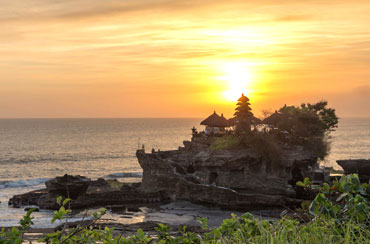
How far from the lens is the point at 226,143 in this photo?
60.5m

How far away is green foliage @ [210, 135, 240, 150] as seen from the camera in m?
59.6

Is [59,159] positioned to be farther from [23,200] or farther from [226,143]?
[226,143]

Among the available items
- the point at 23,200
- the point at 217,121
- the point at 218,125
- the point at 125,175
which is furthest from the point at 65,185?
the point at 125,175

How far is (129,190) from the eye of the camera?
60.0 metres

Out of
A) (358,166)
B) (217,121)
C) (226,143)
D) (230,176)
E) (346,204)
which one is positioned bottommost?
(230,176)

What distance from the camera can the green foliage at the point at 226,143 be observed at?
5956 cm

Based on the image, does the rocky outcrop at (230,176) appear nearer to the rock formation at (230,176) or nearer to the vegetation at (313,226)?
the rock formation at (230,176)

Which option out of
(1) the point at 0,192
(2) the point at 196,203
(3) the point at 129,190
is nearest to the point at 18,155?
(1) the point at 0,192

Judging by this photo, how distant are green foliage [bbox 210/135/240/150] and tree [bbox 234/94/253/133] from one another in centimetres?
162

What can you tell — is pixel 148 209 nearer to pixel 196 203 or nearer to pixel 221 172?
pixel 196 203

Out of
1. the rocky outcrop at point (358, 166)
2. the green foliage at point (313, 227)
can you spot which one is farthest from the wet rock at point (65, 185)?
the green foliage at point (313, 227)

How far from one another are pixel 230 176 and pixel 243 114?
395 inches

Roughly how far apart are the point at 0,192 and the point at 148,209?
30.5 metres

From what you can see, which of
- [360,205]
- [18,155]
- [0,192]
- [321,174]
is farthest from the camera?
[18,155]
